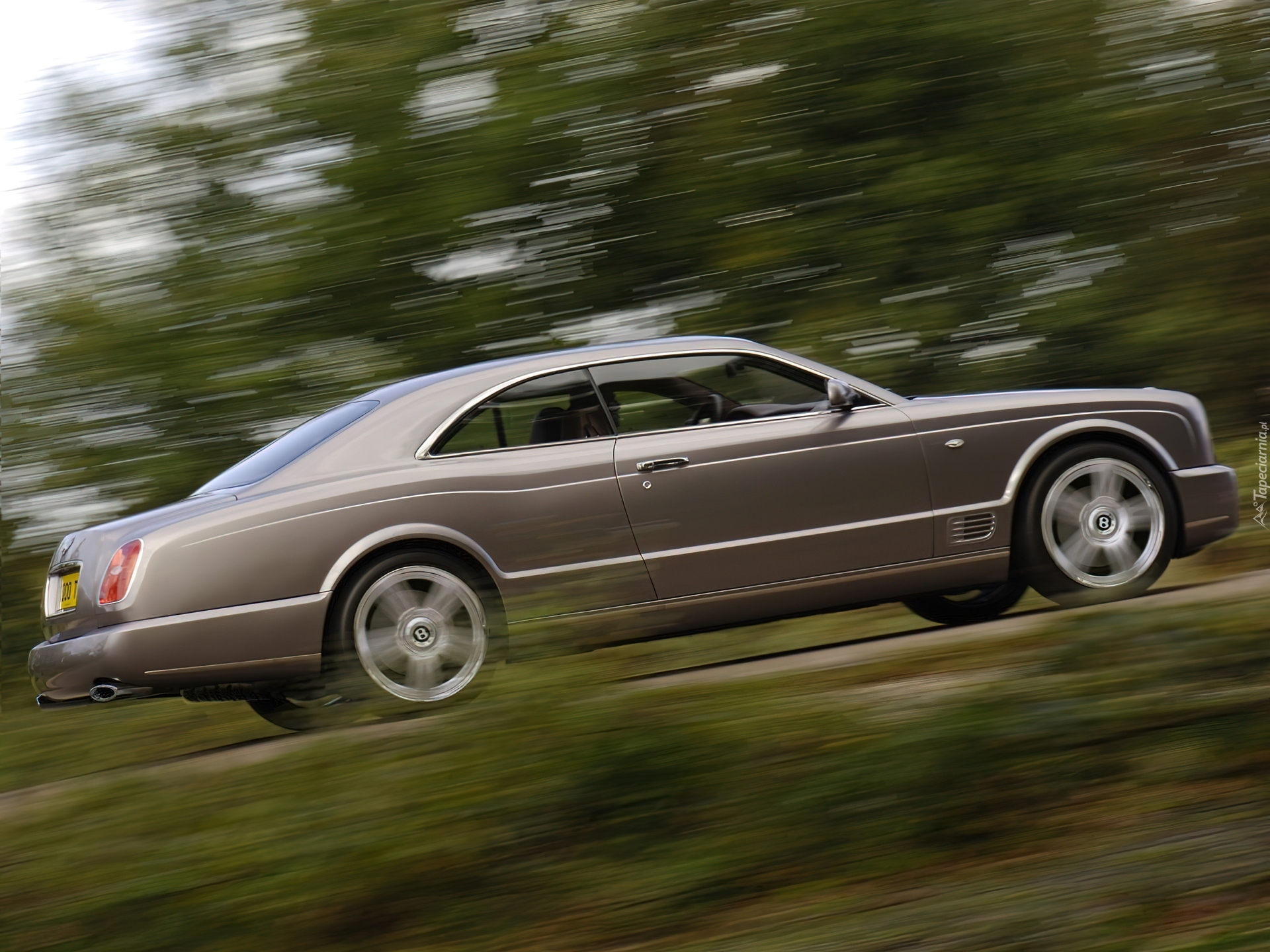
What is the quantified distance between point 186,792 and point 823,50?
359 inches

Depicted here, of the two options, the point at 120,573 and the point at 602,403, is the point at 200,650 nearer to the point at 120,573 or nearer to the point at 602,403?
the point at 120,573

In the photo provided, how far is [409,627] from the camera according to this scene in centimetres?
567

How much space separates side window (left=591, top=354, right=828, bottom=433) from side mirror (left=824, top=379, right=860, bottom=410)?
95 millimetres

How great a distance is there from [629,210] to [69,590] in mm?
7106

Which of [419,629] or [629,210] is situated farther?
[629,210]

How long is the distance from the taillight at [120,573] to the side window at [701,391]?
208cm

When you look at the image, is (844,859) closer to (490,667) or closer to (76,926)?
(490,667)

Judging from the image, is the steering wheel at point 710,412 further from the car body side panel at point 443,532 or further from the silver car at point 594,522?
the car body side panel at point 443,532

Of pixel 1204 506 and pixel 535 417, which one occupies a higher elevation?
pixel 535 417

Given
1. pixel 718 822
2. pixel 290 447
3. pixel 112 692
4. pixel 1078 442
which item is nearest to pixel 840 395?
pixel 1078 442

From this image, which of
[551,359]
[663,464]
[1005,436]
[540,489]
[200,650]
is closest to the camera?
[200,650]

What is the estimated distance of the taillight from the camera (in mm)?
5461

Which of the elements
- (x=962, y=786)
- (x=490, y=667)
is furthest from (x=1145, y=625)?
(x=490, y=667)

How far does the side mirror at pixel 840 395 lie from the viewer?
6.32 metres
